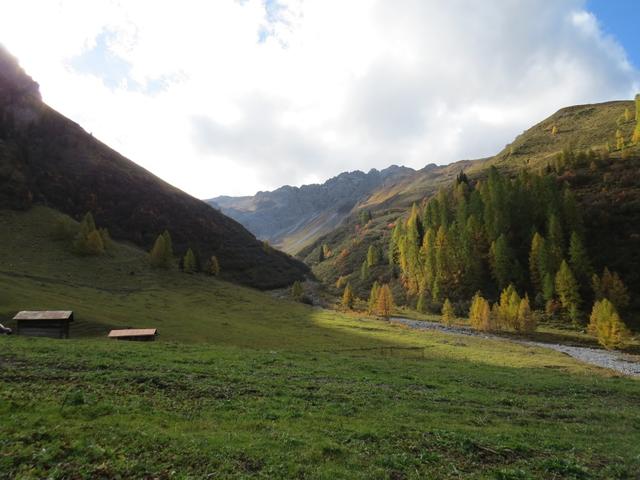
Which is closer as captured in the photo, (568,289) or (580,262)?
(568,289)

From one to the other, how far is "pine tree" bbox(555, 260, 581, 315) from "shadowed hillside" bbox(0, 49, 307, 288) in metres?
99.7

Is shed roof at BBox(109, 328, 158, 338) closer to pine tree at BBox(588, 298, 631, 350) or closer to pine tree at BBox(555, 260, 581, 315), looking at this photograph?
pine tree at BBox(588, 298, 631, 350)

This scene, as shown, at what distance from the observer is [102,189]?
16550 centimetres

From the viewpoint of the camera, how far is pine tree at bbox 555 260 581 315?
10512 centimetres

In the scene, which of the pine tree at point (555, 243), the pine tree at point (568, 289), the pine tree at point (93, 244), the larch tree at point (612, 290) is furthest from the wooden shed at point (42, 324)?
the pine tree at point (555, 243)

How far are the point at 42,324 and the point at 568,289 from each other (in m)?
115

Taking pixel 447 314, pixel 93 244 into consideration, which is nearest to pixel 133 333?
pixel 93 244

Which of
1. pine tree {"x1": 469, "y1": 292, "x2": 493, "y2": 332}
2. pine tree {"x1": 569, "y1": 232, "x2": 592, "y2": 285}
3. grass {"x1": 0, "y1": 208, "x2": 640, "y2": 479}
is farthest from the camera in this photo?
pine tree {"x1": 569, "y1": 232, "x2": 592, "y2": 285}

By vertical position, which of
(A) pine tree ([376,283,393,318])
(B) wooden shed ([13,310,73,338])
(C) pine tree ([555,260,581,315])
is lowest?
(B) wooden shed ([13,310,73,338])

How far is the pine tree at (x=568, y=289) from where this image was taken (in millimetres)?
105125

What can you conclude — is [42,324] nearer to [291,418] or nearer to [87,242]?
[291,418]

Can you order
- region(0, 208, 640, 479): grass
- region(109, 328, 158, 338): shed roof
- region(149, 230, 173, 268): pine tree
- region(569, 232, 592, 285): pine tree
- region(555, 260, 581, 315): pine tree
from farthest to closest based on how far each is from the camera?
region(149, 230, 173, 268): pine tree → region(569, 232, 592, 285): pine tree → region(555, 260, 581, 315): pine tree → region(109, 328, 158, 338): shed roof → region(0, 208, 640, 479): grass

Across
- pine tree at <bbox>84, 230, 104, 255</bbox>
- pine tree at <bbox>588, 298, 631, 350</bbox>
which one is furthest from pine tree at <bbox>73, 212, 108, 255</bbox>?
pine tree at <bbox>588, 298, 631, 350</bbox>

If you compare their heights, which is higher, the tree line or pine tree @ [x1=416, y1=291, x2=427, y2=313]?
the tree line
